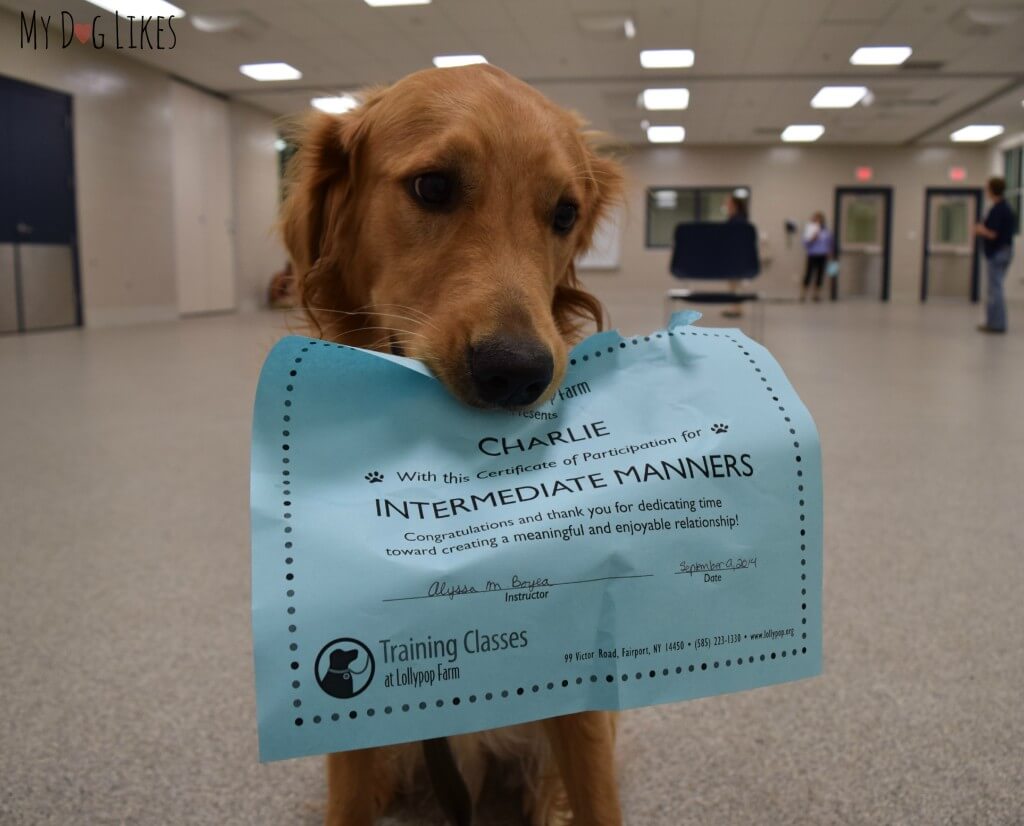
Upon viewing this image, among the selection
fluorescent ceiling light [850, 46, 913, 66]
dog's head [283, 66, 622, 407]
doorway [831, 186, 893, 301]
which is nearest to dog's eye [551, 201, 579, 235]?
dog's head [283, 66, 622, 407]

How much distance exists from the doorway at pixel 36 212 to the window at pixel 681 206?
13.4 m

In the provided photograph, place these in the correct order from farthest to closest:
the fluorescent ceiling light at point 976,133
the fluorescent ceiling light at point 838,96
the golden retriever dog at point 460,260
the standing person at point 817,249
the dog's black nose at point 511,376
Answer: the standing person at point 817,249, the fluorescent ceiling light at point 976,133, the fluorescent ceiling light at point 838,96, the golden retriever dog at point 460,260, the dog's black nose at point 511,376

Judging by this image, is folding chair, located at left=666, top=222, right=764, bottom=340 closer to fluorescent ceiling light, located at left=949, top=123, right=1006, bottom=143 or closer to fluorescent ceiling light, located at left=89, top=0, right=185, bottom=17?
fluorescent ceiling light, located at left=89, top=0, right=185, bottom=17

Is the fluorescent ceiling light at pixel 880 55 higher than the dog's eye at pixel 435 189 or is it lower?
higher

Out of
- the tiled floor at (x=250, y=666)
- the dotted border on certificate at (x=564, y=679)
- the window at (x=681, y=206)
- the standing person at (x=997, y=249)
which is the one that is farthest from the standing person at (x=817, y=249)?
the dotted border on certificate at (x=564, y=679)

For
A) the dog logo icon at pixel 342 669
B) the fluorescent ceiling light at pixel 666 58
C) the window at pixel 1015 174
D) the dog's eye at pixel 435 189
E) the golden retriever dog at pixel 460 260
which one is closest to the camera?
the dog logo icon at pixel 342 669

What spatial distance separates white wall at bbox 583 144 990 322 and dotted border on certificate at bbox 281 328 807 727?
63.6 feet

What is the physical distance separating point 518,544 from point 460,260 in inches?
19.2

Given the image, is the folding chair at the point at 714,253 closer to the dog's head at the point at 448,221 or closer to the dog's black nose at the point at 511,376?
the dog's head at the point at 448,221

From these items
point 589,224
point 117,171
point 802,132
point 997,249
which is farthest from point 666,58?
point 589,224

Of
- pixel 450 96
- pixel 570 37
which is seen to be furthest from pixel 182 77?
pixel 450 96

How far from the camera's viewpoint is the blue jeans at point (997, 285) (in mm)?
9641

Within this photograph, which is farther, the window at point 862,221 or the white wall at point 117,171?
the window at point 862,221

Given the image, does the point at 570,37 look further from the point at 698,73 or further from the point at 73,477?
the point at 73,477
